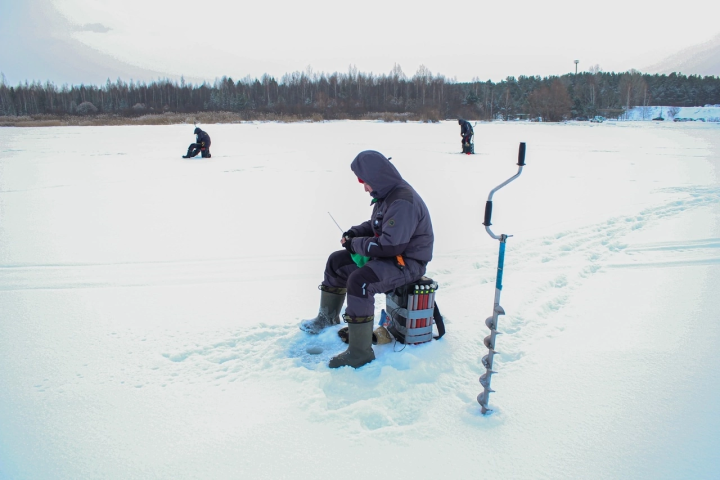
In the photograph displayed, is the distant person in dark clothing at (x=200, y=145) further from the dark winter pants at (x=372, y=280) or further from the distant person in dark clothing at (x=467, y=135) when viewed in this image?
the dark winter pants at (x=372, y=280)

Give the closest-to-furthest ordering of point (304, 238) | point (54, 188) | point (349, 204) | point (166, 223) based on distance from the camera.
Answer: point (304, 238) → point (166, 223) → point (349, 204) → point (54, 188)

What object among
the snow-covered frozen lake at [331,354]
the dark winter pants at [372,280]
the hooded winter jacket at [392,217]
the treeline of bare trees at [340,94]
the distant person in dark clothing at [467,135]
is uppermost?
the treeline of bare trees at [340,94]

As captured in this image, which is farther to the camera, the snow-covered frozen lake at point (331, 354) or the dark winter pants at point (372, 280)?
the dark winter pants at point (372, 280)

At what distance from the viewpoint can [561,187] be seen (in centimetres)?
1116

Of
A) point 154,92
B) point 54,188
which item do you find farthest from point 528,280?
point 154,92

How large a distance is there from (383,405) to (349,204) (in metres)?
6.80

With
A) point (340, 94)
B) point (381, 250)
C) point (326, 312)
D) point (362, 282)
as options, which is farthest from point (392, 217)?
point (340, 94)

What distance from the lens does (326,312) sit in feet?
13.0

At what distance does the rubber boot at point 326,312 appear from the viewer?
154 inches

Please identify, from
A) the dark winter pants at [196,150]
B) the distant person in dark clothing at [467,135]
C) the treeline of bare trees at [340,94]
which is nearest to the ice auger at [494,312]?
the dark winter pants at [196,150]

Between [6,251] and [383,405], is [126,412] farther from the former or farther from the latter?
[6,251]

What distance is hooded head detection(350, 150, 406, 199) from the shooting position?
341 centimetres

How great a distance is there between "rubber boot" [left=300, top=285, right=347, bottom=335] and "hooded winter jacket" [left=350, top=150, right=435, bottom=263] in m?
0.61

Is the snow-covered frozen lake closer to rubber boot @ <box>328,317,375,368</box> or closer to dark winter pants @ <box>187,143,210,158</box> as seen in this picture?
rubber boot @ <box>328,317,375,368</box>
